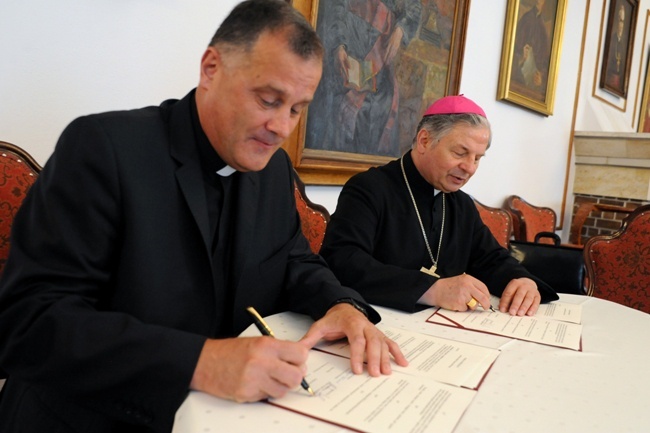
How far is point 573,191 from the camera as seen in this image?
272 inches

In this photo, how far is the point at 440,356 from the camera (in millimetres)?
1231

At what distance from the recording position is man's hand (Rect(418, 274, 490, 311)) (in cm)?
170

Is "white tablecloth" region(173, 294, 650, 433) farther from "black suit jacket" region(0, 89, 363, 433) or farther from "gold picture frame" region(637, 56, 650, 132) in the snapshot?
"gold picture frame" region(637, 56, 650, 132)

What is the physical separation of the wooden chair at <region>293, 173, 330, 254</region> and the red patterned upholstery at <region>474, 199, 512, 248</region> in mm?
2019

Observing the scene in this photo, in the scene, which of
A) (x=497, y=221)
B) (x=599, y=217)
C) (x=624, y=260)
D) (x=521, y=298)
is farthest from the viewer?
(x=599, y=217)

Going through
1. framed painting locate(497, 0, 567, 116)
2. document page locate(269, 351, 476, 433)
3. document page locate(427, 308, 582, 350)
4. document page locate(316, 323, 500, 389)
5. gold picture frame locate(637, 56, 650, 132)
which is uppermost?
gold picture frame locate(637, 56, 650, 132)

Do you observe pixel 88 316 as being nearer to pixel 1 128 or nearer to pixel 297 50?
pixel 297 50

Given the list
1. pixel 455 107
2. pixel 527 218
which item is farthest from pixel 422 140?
pixel 527 218

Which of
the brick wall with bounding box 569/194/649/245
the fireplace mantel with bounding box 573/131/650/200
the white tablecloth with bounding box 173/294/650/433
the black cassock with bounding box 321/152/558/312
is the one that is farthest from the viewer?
the brick wall with bounding box 569/194/649/245

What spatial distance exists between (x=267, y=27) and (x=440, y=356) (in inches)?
32.8

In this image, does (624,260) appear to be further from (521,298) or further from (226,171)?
(226,171)

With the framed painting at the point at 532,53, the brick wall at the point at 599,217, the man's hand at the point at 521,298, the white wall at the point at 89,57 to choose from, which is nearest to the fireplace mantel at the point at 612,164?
the brick wall at the point at 599,217

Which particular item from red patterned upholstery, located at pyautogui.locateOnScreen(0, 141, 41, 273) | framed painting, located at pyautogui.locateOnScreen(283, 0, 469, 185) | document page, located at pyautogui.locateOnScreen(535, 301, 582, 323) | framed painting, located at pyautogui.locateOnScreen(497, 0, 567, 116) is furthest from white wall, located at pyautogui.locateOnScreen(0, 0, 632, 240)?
framed painting, located at pyautogui.locateOnScreen(497, 0, 567, 116)

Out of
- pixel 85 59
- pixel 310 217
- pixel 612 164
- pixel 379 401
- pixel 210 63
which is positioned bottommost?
pixel 379 401
